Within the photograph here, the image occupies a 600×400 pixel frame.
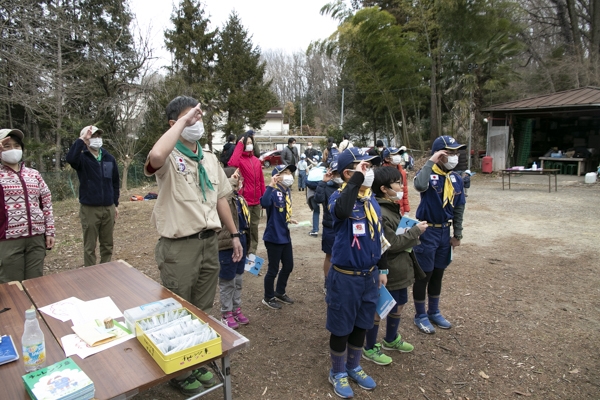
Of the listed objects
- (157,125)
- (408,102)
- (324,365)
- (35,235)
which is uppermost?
(408,102)

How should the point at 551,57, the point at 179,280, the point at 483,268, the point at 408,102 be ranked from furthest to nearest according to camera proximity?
1. the point at 551,57
2. the point at 408,102
3. the point at 483,268
4. the point at 179,280

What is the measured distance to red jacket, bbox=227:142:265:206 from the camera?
5086 mm

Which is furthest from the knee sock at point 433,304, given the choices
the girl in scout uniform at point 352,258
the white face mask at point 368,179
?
the white face mask at point 368,179

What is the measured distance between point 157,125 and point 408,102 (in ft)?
44.2

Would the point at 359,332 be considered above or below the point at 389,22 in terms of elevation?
below

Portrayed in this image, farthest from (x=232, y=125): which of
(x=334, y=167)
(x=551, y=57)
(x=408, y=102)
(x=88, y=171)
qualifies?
(x=334, y=167)

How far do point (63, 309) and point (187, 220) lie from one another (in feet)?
3.07

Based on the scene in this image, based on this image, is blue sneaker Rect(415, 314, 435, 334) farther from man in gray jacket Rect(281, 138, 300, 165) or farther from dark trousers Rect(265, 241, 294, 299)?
man in gray jacket Rect(281, 138, 300, 165)

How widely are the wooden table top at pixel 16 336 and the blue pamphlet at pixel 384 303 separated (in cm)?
201

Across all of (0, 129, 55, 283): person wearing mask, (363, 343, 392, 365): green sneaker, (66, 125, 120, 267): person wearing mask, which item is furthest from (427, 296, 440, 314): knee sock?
(66, 125, 120, 267): person wearing mask

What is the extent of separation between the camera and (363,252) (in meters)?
2.62

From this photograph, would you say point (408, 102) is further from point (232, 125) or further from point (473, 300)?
point (473, 300)

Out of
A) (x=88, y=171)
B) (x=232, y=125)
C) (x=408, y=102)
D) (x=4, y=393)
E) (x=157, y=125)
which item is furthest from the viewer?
(x=232, y=125)

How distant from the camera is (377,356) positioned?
317 centimetres
